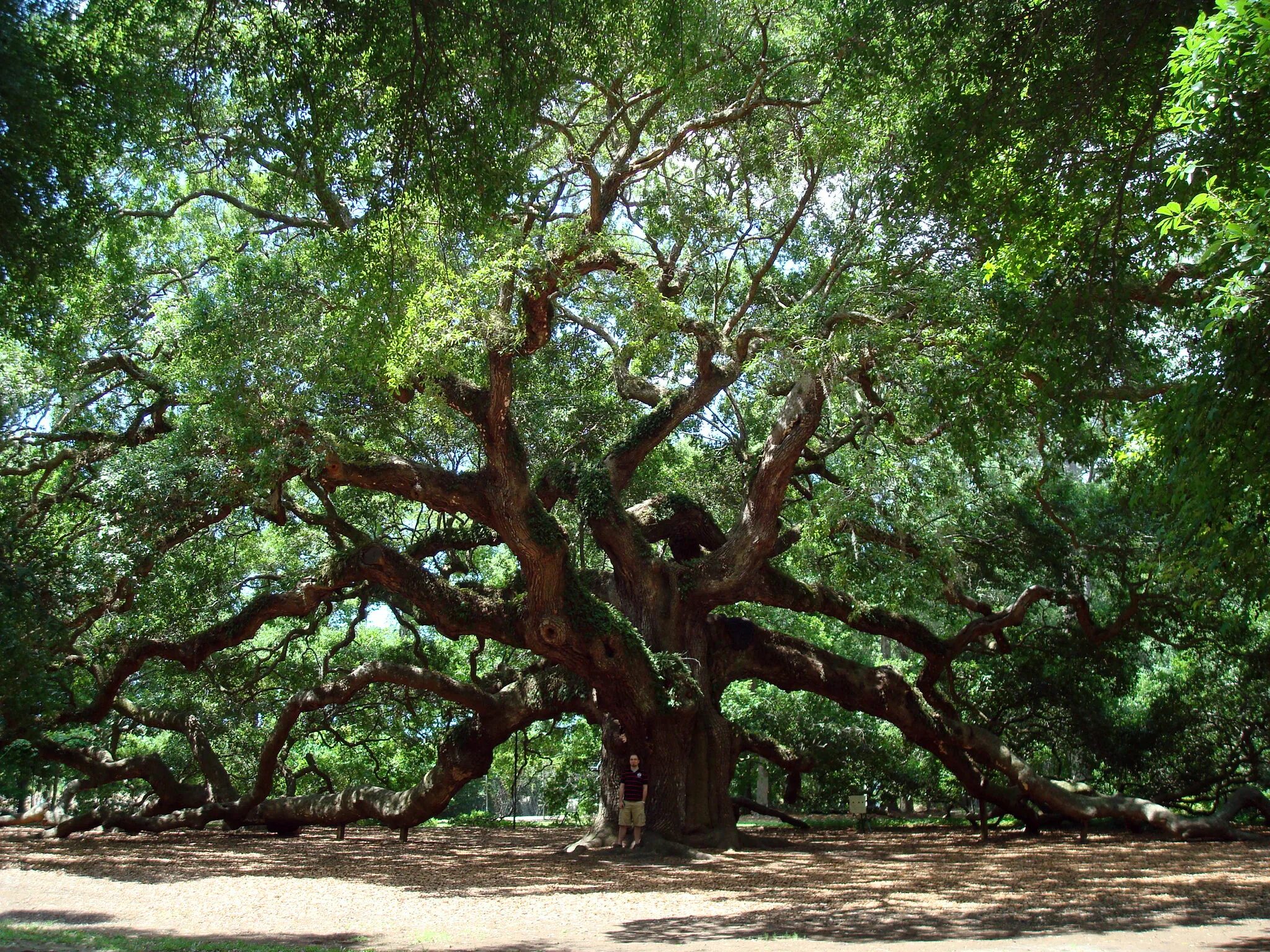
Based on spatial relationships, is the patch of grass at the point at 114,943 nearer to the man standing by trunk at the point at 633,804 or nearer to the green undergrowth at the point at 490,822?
the man standing by trunk at the point at 633,804

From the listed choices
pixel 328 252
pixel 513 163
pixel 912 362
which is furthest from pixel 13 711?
pixel 912 362

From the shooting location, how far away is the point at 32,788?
18688mm

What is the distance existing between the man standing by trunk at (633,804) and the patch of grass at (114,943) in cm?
551

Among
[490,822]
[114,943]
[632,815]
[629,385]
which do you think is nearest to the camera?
[114,943]

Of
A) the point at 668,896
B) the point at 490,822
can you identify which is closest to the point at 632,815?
the point at 668,896

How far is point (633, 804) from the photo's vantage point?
10547mm

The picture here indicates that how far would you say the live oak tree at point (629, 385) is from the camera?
20.2 ft

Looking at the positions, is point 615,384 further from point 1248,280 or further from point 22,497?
point 1248,280

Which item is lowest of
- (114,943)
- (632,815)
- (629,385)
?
(114,943)

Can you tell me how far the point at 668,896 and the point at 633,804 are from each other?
3.13 metres

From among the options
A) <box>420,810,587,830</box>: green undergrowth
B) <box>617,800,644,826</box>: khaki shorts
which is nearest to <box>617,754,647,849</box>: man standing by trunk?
<box>617,800,644,826</box>: khaki shorts

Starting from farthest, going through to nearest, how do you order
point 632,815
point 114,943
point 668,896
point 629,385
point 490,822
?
point 490,822
point 629,385
point 632,815
point 668,896
point 114,943

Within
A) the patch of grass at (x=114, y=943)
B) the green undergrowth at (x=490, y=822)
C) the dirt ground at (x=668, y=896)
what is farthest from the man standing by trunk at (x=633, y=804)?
the green undergrowth at (x=490, y=822)

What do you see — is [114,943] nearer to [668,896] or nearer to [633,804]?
[668,896]
